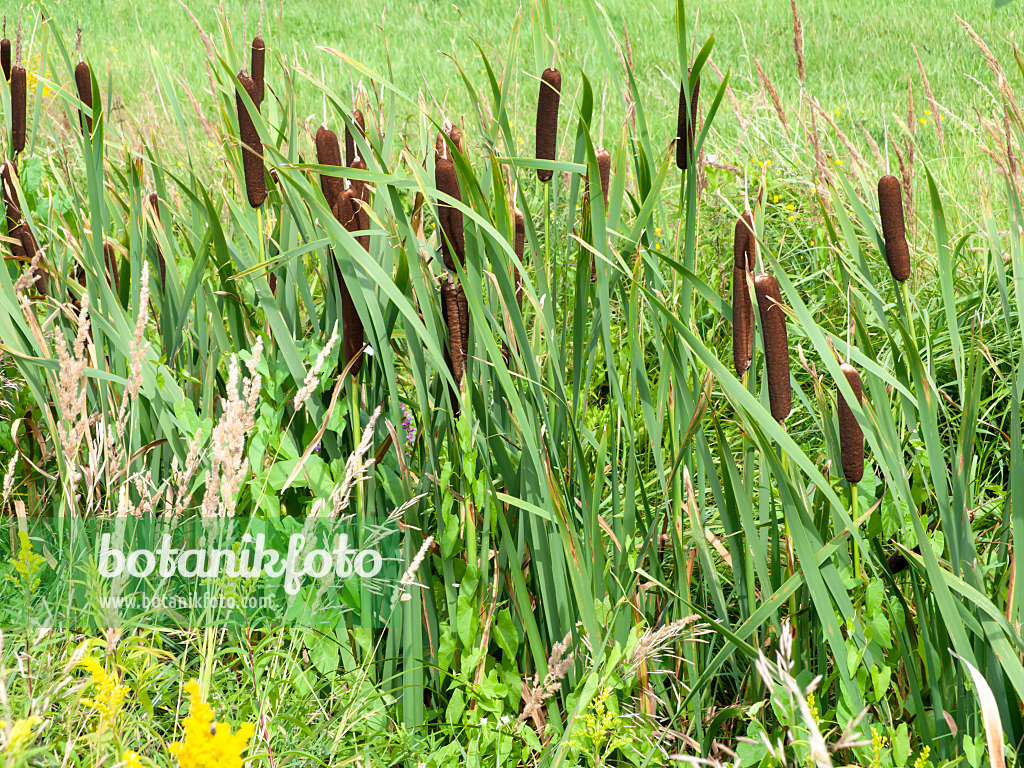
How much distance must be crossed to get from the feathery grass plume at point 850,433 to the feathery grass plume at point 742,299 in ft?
0.34

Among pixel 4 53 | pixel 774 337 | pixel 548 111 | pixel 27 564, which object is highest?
pixel 4 53

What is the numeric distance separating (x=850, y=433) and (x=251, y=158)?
3.01 ft

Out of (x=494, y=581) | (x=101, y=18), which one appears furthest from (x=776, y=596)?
(x=101, y=18)

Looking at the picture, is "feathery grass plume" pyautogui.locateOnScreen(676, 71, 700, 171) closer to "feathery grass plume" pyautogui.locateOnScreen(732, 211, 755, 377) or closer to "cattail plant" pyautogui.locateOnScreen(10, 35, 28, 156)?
"feathery grass plume" pyautogui.locateOnScreen(732, 211, 755, 377)

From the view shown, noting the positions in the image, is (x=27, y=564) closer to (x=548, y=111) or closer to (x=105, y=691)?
(x=105, y=691)

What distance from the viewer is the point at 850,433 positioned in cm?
89

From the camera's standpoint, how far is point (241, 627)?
Result: 48.9 inches

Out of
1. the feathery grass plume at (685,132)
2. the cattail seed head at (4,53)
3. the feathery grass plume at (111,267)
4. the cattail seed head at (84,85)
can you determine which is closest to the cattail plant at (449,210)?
the feathery grass plume at (685,132)

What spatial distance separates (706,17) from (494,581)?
717cm

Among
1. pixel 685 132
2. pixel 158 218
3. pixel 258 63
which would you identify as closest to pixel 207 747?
pixel 685 132

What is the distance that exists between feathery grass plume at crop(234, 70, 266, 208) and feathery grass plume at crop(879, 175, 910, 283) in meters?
0.84

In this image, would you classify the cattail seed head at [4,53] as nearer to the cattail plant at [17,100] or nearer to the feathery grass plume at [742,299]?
the cattail plant at [17,100]

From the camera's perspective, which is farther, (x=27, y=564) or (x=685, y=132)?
(x=27, y=564)

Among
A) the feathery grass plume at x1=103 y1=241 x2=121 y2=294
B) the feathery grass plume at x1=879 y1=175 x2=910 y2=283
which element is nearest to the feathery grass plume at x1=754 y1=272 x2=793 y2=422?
the feathery grass plume at x1=879 y1=175 x2=910 y2=283
